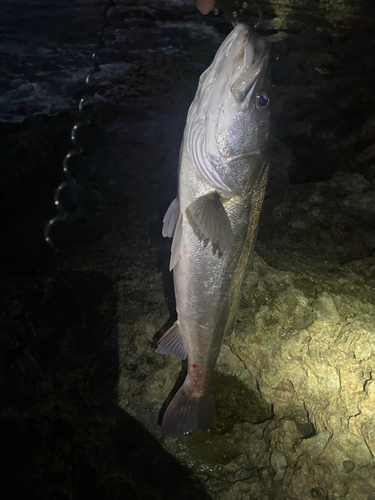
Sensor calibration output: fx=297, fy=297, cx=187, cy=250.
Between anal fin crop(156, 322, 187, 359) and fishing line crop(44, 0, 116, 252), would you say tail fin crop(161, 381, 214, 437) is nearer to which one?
anal fin crop(156, 322, 187, 359)

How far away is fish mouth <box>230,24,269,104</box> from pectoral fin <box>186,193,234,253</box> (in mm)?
610

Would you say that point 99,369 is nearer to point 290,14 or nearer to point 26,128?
point 26,128

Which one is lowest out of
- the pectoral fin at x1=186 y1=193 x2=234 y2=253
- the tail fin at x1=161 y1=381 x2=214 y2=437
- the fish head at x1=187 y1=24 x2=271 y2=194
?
Result: the tail fin at x1=161 y1=381 x2=214 y2=437

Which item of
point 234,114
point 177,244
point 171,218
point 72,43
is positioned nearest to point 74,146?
point 72,43

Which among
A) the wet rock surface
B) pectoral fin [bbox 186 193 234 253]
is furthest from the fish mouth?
the wet rock surface

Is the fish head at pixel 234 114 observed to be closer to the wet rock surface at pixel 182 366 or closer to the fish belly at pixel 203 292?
the fish belly at pixel 203 292

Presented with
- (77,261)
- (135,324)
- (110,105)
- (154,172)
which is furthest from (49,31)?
(135,324)

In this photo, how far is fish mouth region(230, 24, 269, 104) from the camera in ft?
5.39

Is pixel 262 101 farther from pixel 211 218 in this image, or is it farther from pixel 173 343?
pixel 173 343

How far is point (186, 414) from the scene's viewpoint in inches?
89.2

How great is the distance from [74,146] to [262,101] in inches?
190

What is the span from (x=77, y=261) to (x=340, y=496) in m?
3.12

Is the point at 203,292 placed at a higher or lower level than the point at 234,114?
lower

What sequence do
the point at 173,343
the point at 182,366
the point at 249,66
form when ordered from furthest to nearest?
the point at 182,366 → the point at 173,343 → the point at 249,66
